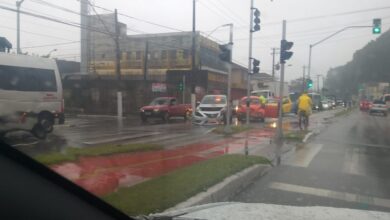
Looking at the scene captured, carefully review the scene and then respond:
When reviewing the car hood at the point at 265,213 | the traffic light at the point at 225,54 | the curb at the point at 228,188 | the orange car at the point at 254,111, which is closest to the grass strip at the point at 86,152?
the curb at the point at 228,188

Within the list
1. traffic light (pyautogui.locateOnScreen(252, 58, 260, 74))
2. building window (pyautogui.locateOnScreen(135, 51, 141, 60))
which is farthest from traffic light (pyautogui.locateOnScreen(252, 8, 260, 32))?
building window (pyautogui.locateOnScreen(135, 51, 141, 60))

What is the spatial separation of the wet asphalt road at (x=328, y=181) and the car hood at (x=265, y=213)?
3114 mm

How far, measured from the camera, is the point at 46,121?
1362 cm

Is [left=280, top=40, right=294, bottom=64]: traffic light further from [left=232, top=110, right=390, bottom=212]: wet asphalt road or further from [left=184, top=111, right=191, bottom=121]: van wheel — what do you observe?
[left=184, top=111, right=191, bottom=121]: van wheel

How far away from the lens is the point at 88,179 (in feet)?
24.7

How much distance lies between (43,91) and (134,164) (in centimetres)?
434

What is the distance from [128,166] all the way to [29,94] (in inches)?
148

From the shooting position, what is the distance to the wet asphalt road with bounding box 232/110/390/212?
7.10m

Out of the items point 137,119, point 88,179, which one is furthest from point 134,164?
point 137,119

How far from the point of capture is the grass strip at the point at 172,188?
5.52 m

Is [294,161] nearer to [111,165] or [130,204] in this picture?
[111,165]

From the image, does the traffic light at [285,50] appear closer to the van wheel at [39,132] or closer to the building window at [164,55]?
the van wheel at [39,132]

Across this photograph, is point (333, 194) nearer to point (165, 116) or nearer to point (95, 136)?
point (95, 136)

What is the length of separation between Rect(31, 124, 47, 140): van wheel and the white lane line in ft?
25.2
